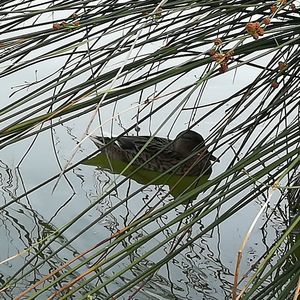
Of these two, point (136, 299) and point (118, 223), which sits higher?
point (118, 223)

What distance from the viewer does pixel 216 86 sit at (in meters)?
1.75

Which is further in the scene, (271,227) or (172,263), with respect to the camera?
(271,227)

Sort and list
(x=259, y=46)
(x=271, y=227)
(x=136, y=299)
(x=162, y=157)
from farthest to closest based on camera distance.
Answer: (x=162, y=157) < (x=271, y=227) < (x=136, y=299) < (x=259, y=46)

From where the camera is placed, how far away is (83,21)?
64cm

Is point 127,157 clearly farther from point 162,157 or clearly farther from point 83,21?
point 83,21

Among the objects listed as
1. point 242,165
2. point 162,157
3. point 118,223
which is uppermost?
point 162,157

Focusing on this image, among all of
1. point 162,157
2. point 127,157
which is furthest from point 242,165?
point 127,157

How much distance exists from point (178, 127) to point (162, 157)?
0.23 meters

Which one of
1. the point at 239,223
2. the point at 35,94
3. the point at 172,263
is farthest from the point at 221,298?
the point at 35,94

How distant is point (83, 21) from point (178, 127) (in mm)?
1245

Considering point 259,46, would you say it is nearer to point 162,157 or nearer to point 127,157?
point 162,157

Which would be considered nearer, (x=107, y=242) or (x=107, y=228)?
(x=107, y=242)

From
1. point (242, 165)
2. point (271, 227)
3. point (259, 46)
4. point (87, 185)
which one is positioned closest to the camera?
point (242, 165)

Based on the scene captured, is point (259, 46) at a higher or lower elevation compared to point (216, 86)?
lower
